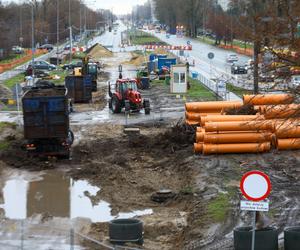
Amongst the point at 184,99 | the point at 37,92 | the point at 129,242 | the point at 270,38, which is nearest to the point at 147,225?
the point at 129,242

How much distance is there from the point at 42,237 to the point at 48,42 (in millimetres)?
122829

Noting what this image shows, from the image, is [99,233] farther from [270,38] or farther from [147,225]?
[270,38]

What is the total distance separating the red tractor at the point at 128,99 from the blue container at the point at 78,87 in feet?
15.9

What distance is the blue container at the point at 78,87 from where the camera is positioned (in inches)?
1880

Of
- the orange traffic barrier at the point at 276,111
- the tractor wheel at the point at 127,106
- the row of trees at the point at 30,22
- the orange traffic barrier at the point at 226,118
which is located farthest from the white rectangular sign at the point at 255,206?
the row of trees at the point at 30,22

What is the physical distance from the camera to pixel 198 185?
77.4 feet

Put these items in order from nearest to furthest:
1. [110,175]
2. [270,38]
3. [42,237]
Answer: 1. [270,38]
2. [42,237]
3. [110,175]

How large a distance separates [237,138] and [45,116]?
775 centimetres

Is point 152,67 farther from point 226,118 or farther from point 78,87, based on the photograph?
point 226,118

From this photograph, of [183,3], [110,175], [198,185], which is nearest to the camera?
[198,185]

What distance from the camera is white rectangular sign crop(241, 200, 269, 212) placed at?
511 inches

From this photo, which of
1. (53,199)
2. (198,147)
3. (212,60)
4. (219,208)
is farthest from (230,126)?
(212,60)

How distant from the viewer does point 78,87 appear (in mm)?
47969

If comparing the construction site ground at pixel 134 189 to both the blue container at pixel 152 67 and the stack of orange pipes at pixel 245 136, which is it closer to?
the stack of orange pipes at pixel 245 136
